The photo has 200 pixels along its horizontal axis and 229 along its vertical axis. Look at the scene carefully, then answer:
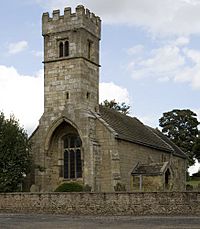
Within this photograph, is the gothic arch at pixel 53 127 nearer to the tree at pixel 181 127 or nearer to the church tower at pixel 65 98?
the church tower at pixel 65 98

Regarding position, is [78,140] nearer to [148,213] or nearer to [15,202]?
[15,202]

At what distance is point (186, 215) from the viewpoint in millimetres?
27266

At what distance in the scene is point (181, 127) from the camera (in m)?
88.0

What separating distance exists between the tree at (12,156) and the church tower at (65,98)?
2.55 m

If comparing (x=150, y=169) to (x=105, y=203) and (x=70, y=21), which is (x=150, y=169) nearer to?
(x=105, y=203)

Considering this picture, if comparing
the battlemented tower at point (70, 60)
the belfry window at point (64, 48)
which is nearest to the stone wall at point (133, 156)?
the battlemented tower at point (70, 60)

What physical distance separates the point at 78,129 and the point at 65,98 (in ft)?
10.5

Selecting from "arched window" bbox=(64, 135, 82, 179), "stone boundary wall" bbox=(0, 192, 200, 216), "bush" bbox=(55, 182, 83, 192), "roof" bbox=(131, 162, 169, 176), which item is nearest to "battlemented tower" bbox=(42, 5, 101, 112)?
"arched window" bbox=(64, 135, 82, 179)

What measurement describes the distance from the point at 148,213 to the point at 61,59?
62.3 ft

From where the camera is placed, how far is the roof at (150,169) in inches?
1634

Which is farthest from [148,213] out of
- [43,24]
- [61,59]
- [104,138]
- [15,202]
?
[43,24]

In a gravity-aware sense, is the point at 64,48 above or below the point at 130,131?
above

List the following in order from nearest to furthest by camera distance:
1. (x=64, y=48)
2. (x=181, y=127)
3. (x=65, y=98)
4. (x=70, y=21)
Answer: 1. (x=65, y=98)
2. (x=70, y=21)
3. (x=64, y=48)
4. (x=181, y=127)

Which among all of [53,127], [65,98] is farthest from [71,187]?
[65,98]
